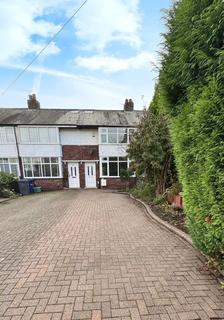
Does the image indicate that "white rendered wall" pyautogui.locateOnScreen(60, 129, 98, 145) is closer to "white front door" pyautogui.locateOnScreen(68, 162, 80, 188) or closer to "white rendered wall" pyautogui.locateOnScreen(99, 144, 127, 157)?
"white rendered wall" pyautogui.locateOnScreen(99, 144, 127, 157)

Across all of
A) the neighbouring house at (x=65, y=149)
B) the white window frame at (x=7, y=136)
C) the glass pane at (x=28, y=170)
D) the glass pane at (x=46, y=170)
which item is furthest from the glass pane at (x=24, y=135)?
the glass pane at (x=46, y=170)

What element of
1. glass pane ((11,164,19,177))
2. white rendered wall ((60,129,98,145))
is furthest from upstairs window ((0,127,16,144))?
white rendered wall ((60,129,98,145))

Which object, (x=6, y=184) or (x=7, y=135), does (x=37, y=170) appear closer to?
(x=6, y=184)

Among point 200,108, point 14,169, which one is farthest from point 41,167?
point 200,108

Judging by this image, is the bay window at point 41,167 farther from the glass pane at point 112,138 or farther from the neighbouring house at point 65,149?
the glass pane at point 112,138

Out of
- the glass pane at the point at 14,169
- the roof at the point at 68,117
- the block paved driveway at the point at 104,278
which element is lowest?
the glass pane at the point at 14,169

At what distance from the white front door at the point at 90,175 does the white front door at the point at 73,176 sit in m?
0.84

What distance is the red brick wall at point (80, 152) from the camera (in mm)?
17578

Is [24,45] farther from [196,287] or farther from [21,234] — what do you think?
[196,287]

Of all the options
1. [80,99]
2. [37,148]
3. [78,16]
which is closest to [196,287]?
[78,16]

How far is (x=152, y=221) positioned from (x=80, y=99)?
23638 millimetres

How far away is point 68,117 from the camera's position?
18.3 meters

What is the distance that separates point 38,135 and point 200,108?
16518 millimetres

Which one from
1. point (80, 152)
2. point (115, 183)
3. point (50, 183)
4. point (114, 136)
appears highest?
point (114, 136)
